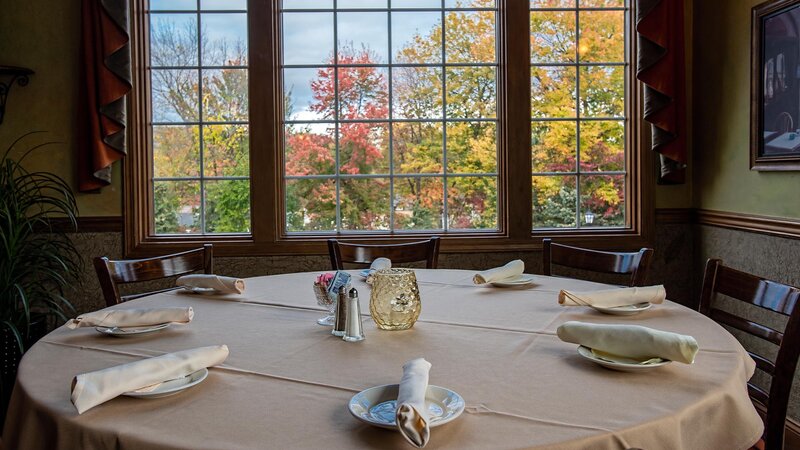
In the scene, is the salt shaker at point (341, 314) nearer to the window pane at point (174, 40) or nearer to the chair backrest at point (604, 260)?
the chair backrest at point (604, 260)

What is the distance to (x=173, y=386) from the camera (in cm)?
114

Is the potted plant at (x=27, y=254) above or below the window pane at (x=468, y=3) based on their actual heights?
below

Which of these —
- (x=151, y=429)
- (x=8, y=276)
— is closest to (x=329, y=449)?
(x=151, y=429)

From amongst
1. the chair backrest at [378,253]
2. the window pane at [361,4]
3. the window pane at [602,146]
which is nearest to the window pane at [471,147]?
the window pane at [602,146]

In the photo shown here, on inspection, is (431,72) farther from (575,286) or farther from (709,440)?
(709,440)

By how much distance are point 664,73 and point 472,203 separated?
125 centimetres

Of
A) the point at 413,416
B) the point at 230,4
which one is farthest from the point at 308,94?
the point at 413,416

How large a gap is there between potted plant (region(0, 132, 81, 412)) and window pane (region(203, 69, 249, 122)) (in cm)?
87

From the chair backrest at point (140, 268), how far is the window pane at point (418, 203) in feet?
4.83

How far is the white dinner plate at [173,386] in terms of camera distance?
3.56ft

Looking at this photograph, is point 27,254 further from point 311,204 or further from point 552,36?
point 552,36

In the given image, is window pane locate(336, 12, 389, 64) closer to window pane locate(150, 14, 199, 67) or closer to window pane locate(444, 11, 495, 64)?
window pane locate(444, 11, 495, 64)

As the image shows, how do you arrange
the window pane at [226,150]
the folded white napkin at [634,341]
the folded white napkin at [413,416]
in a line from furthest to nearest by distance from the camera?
the window pane at [226,150] < the folded white napkin at [634,341] < the folded white napkin at [413,416]

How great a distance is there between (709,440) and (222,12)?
339 centimetres
